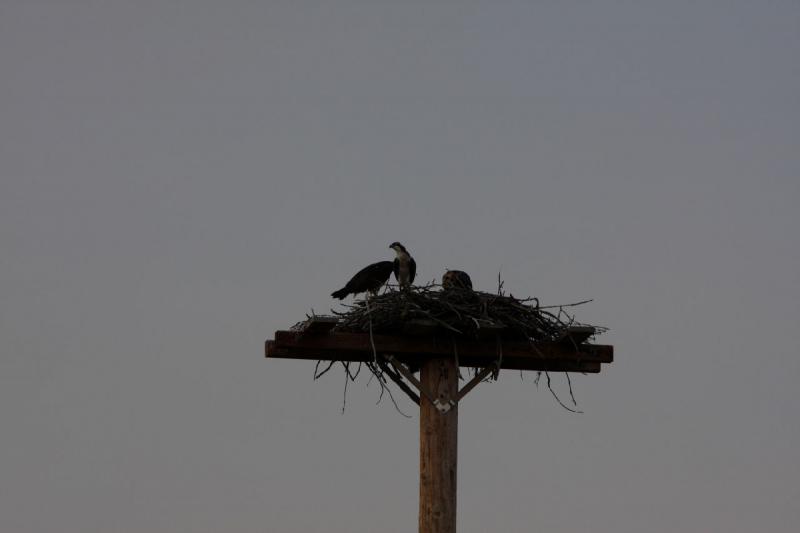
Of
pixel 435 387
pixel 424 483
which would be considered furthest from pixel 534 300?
pixel 424 483

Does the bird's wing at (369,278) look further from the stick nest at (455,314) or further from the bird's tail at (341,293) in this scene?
the stick nest at (455,314)

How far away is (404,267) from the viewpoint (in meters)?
13.8

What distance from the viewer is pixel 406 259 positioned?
545 inches

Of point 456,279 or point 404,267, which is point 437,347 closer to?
point 456,279

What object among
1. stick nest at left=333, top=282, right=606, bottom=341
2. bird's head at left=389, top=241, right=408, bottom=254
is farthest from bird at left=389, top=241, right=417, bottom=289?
stick nest at left=333, top=282, right=606, bottom=341

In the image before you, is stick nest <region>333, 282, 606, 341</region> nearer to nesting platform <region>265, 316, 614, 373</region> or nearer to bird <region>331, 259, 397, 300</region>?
nesting platform <region>265, 316, 614, 373</region>

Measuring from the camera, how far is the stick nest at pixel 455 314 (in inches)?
376

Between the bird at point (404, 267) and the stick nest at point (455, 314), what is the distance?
3.36 m

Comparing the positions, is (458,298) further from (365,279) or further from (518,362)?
(365,279)

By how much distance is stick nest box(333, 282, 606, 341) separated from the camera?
31.3 feet

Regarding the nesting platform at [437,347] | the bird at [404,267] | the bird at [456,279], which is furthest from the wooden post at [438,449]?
the bird at [404,267]

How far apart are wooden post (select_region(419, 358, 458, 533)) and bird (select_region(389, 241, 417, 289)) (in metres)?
3.97

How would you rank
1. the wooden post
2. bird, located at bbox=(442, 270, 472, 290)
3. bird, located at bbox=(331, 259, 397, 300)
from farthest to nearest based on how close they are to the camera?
bird, located at bbox=(331, 259, 397, 300) → bird, located at bbox=(442, 270, 472, 290) → the wooden post

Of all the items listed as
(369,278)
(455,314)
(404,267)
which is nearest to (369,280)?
(369,278)
